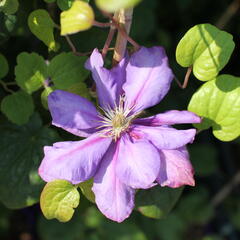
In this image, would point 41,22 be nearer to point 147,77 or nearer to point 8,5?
point 8,5

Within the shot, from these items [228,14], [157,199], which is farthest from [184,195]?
[157,199]

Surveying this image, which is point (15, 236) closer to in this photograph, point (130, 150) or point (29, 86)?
point (29, 86)

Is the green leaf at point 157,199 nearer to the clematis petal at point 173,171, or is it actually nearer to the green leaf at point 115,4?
the clematis petal at point 173,171

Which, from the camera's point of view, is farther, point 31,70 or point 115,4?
point 31,70

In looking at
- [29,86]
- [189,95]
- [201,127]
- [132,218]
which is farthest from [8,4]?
[132,218]

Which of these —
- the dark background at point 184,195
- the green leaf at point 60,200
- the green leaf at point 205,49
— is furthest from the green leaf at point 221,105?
the dark background at point 184,195

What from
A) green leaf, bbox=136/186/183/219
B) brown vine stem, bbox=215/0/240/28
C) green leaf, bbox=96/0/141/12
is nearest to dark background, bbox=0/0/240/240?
brown vine stem, bbox=215/0/240/28

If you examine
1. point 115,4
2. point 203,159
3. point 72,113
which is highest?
point 115,4

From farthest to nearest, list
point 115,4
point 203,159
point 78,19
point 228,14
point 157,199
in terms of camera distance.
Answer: point 203,159 < point 228,14 < point 157,199 < point 78,19 < point 115,4
